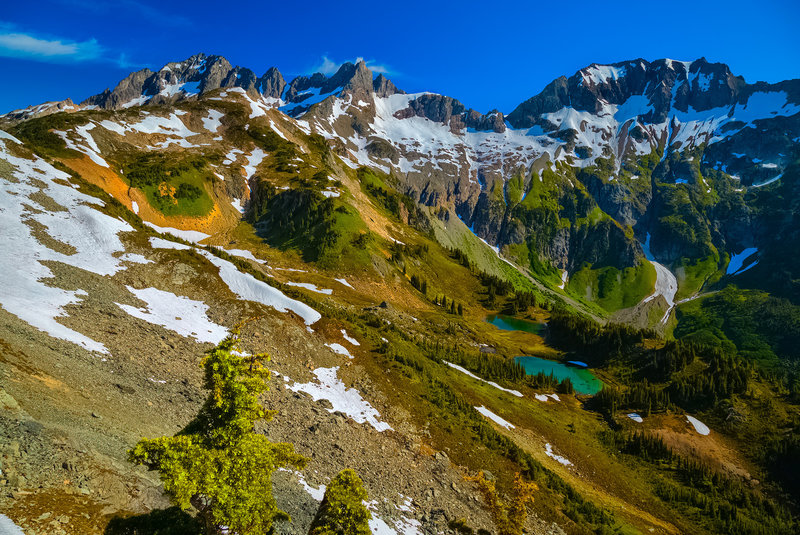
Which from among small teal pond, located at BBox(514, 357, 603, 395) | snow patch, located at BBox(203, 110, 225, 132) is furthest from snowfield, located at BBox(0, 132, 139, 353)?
snow patch, located at BBox(203, 110, 225, 132)

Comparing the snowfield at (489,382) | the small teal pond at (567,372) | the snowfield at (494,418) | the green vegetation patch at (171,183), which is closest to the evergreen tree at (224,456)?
the snowfield at (494,418)

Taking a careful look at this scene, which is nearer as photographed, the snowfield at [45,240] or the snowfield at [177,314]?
the snowfield at [45,240]

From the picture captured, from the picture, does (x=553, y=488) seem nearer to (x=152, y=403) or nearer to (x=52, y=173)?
(x=152, y=403)

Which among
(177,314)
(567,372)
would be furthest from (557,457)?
(567,372)

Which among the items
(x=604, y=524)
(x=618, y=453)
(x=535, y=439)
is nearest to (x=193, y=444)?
(x=604, y=524)

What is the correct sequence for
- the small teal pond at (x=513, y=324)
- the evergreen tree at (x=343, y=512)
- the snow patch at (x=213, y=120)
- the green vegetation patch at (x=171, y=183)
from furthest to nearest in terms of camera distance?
the snow patch at (x=213, y=120)
the small teal pond at (x=513, y=324)
the green vegetation patch at (x=171, y=183)
the evergreen tree at (x=343, y=512)

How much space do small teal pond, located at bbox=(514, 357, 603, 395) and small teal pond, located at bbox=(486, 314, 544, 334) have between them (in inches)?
999

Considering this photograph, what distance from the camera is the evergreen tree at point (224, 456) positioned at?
12398mm

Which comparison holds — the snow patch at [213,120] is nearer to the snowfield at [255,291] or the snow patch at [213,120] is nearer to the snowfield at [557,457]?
the snowfield at [255,291]

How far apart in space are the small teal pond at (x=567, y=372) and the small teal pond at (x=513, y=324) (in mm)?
25366

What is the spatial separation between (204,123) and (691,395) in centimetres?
18487

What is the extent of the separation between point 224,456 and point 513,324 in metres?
133

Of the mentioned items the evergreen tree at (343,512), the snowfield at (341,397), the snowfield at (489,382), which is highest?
the snowfield at (489,382)

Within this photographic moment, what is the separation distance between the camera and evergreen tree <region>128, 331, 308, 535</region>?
12398 millimetres
